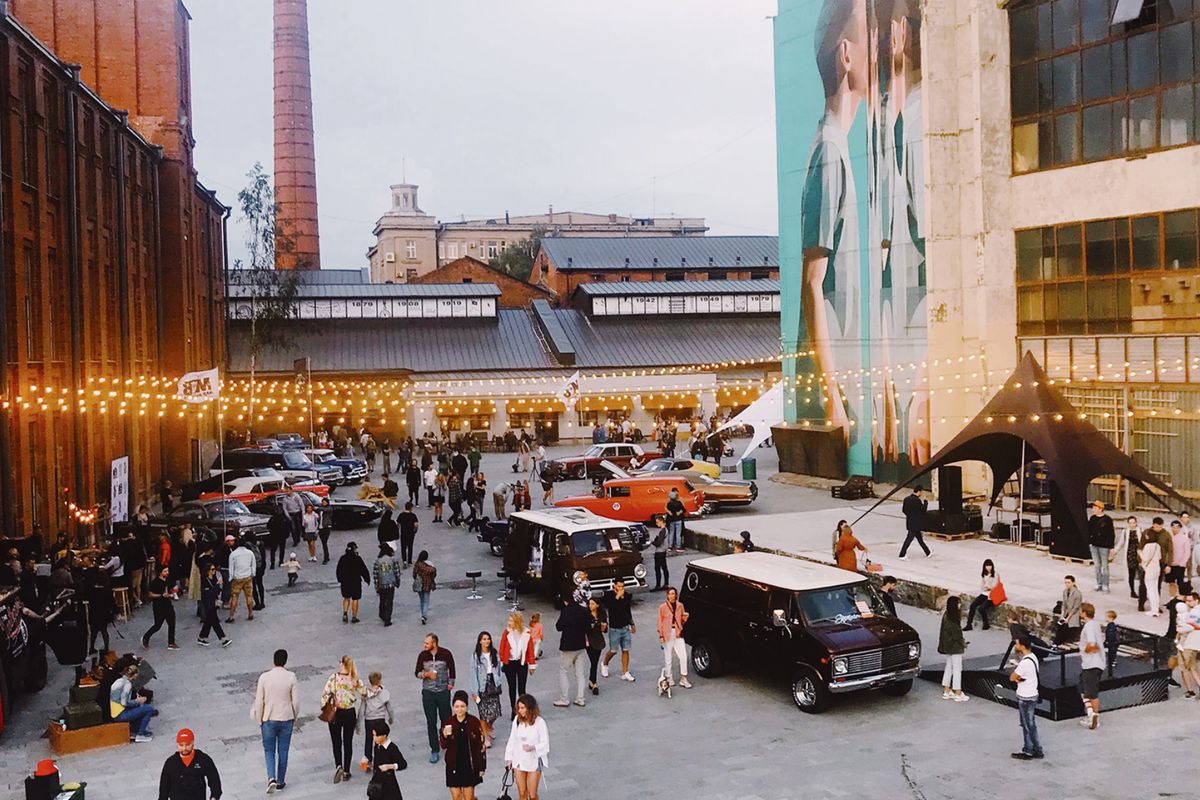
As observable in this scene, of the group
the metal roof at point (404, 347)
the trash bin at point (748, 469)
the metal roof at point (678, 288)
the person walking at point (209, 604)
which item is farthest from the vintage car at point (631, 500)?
the metal roof at point (678, 288)

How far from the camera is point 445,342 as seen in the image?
189 feet

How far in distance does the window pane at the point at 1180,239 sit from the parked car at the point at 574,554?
15672 mm

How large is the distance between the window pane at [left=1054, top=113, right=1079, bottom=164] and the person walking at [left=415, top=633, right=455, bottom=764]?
2373 centimetres

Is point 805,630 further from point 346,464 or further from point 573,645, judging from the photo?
point 346,464

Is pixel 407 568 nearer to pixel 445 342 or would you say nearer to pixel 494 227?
pixel 445 342

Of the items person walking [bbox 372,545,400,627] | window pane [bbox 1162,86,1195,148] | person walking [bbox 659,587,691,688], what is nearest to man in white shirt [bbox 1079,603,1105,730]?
person walking [bbox 659,587,691,688]

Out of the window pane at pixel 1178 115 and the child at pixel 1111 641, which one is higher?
the window pane at pixel 1178 115

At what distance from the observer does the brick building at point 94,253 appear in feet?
79.3

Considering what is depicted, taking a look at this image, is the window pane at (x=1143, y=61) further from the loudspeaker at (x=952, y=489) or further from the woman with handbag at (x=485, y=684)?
the woman with handbag at (x=485, y=684)

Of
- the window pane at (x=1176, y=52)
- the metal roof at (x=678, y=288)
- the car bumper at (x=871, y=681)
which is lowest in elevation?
the car bumper at (x=871, y=681)

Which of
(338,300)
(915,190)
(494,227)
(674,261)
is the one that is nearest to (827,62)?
(915,190)

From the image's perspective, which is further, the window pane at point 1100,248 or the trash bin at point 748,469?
the trash bin at point 748,469

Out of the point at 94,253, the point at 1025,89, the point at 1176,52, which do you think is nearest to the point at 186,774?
the point at 94,253

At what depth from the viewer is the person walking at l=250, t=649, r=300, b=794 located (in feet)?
38.4
